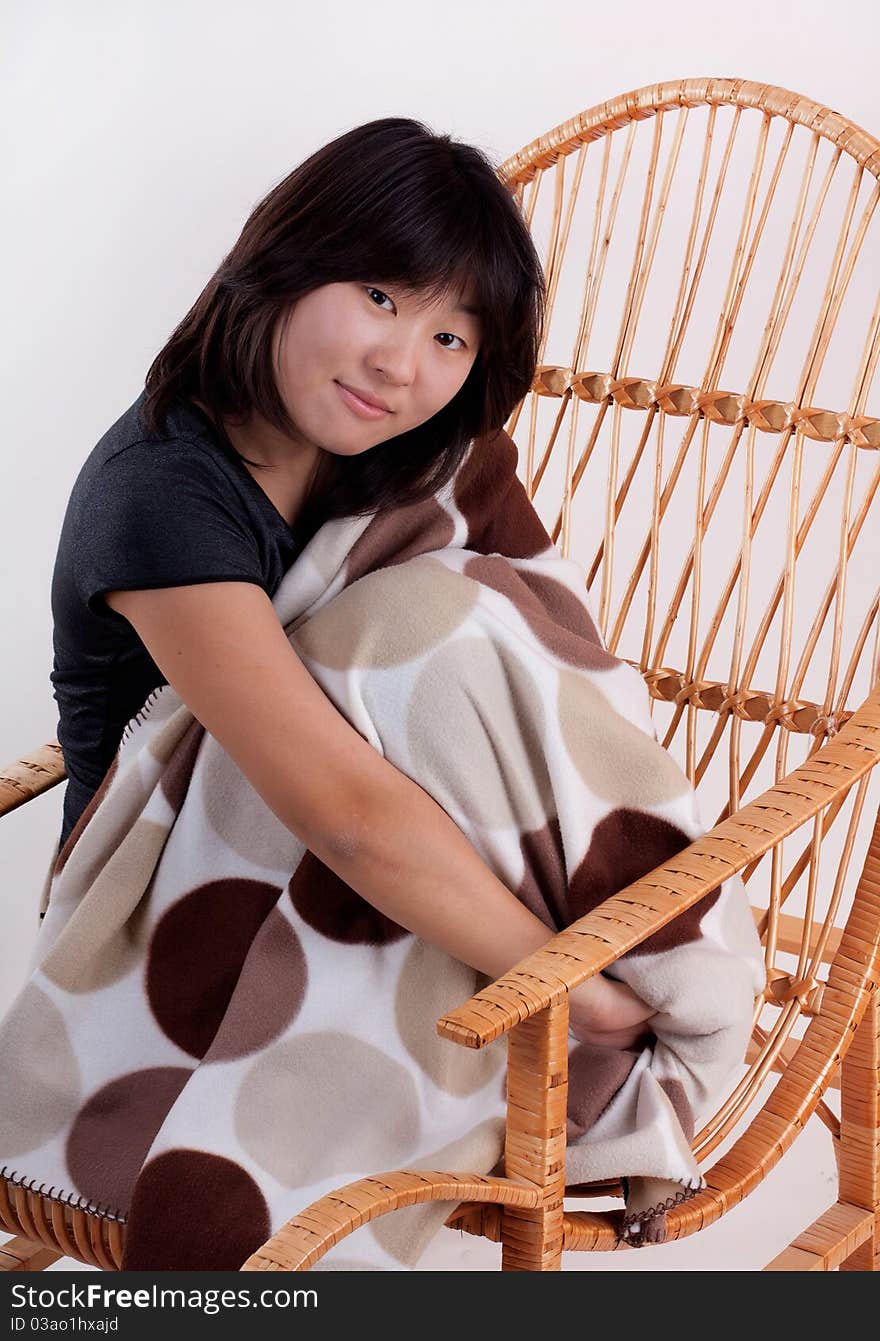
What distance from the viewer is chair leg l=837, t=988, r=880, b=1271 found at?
4.41 ft

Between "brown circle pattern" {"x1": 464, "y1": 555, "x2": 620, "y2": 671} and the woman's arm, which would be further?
"brown circle pattern" {"x1": 464, "y1": 555, "x2": 620, "y2": 671}

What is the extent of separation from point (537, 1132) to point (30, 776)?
58 centimetres

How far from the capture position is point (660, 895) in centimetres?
104

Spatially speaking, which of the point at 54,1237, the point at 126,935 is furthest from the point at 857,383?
the point at 54,1237

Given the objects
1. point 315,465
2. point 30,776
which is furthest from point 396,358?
point 30,776

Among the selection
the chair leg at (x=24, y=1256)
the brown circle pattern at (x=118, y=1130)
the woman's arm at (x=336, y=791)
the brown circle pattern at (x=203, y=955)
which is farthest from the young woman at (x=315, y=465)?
the chair leg at (x=24, y=1256)

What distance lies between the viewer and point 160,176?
2.17m

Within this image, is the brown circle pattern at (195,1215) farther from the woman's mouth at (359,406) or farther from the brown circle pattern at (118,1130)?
the woman's mouth at (359,406)

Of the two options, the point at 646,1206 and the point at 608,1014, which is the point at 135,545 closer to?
the point at 608,1014

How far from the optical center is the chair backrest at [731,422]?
150cm

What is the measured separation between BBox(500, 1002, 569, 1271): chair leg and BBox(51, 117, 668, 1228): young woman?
9 centimetres

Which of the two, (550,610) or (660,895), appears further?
(550,610)

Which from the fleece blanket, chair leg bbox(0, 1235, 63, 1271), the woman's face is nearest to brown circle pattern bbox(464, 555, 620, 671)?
the fleece blanket

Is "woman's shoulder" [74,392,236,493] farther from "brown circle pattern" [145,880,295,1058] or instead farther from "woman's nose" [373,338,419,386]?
"brown circle pattern" [145,880,295,1058]
